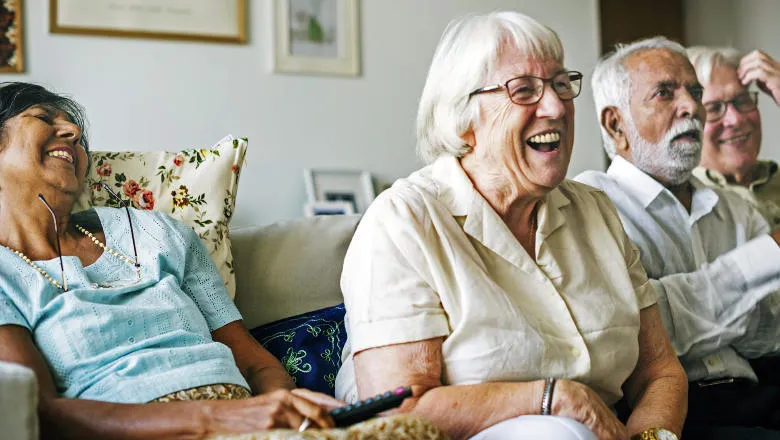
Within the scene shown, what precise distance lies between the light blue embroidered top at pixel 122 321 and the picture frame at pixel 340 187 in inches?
93.6

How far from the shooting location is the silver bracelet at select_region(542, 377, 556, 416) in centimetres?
129

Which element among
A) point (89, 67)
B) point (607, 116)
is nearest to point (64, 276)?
point (607, 116)

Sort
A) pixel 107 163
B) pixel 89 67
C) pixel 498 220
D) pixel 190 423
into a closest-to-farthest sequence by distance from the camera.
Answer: pixel 190 423 < pixel 498 220 < pixel 107 163 < pixel 89 67

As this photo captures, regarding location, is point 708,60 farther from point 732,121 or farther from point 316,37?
point 316,37

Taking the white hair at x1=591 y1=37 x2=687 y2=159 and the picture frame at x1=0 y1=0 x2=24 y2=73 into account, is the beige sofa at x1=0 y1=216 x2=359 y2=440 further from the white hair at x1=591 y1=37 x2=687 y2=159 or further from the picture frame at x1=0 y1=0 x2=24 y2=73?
the picture frame at x1=0 y1=0 x2=24 y2=73

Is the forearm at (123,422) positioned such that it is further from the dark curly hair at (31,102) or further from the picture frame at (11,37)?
the picture frame at (11,37)

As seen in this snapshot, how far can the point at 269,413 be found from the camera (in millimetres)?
1155

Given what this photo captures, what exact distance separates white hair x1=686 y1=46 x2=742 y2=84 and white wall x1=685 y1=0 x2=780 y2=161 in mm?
2058

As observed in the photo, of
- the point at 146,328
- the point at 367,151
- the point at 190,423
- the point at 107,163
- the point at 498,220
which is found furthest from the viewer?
the point at 367,151

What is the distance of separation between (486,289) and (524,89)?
0.39m

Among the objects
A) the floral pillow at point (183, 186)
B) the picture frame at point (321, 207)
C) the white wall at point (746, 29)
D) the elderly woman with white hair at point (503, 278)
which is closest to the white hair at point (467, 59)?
the elderly woman with white hair at point (503, 278)

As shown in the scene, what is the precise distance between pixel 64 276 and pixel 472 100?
783 millimetres

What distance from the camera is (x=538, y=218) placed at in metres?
1.57

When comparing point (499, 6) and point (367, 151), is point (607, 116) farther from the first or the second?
point (499, 6)
